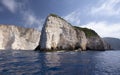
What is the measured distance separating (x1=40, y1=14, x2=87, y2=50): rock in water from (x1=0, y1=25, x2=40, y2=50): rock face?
86.4m

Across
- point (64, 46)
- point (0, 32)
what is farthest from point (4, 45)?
point (64, 46)

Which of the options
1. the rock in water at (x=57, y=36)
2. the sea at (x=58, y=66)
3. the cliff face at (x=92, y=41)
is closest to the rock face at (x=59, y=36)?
the rock in water at (x=57, y=36)

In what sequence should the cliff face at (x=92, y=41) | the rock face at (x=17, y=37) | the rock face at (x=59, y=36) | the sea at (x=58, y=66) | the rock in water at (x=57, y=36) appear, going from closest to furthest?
the sea at (x=58, y=66) < the rock in water at (x=57, y=36) < the rock face at (x=59, y=36) < the cliff face at (x=92, y=41) < the rock face at (x=17, y=37)

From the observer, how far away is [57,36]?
9262cm

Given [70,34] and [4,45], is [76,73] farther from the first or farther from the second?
[4,45]

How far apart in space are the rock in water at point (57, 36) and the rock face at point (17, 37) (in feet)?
283

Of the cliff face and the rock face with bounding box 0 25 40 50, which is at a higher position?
the rock face with bounding box 0 25 40 50

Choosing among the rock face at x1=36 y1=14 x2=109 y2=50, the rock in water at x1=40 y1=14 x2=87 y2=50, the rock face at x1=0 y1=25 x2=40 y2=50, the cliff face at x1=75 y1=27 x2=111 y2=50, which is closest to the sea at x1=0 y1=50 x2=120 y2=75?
the rock in water at x1=40 y1=14 x2=87 y2=50

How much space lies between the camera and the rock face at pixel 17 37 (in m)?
173

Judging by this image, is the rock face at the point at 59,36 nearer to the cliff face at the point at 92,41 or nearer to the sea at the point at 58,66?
the cliff face at the point at 92,41

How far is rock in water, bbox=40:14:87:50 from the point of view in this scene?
290ft

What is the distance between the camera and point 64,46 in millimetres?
94250

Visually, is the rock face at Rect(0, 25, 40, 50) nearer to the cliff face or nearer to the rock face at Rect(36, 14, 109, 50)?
the cliff face

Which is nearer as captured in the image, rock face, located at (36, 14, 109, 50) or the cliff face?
rock face, located at (36, 14, 109, 50)
